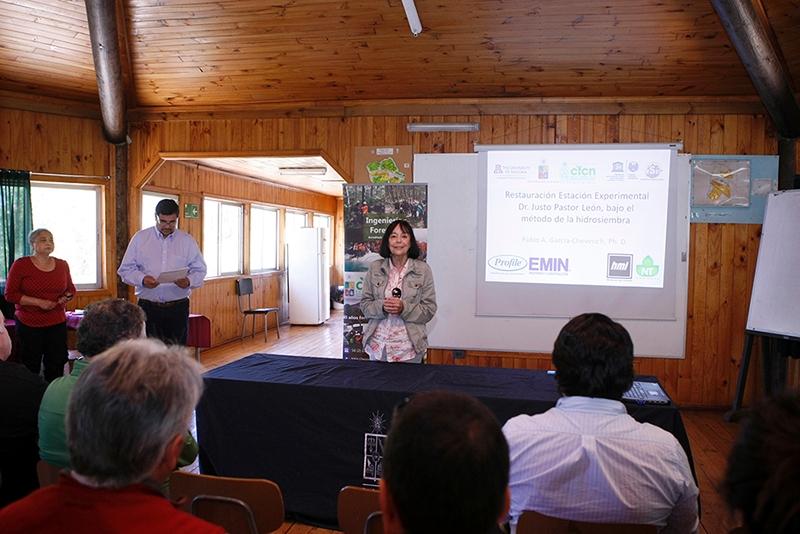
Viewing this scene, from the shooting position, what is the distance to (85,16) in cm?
449

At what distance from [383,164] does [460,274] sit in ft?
4.02

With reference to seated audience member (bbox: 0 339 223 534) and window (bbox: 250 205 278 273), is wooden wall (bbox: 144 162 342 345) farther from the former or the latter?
seated audience member (bbox: 0 339 223 534)

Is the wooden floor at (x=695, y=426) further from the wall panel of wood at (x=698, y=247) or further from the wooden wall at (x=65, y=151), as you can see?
the wooden wall at (x=65, y=151)

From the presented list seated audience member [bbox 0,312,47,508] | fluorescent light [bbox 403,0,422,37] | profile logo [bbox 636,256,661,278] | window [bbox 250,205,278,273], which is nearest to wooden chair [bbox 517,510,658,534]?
seated audience member [bbox 0,312,47,508]

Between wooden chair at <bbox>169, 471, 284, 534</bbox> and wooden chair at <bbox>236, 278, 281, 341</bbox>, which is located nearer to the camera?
wooden chair at <bbox>169, 471, 284, 534</bbox>

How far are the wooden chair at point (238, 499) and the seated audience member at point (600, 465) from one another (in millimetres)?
695

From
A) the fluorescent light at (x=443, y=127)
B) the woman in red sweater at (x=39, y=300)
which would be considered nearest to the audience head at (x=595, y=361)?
the fluorescent light at (x=443, y=127)

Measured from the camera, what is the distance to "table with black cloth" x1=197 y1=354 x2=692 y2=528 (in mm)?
2562

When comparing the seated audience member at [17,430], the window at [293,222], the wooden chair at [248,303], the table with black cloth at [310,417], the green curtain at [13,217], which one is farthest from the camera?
the window at [293,222]

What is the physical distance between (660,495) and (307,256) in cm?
882

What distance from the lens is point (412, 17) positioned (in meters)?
3.96

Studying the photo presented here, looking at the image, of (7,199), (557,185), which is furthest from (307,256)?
(557,185)

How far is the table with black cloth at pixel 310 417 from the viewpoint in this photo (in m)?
2.56

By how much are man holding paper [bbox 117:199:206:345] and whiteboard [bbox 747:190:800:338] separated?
4.37 meters
